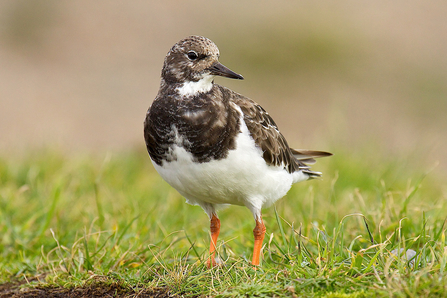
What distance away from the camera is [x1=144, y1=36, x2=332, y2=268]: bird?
13.6ft

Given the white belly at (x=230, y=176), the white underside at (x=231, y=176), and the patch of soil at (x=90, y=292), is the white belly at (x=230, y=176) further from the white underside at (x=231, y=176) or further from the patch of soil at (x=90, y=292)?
the patch of soil at (x=90, y=292)

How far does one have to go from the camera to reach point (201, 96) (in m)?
4.29

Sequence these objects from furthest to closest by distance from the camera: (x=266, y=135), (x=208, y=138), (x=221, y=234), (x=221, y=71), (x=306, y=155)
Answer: (x=221, y=234) < (x=306, y=155) < (x=266, y=135) < (x=221, y=71) < (x=208, y=138)

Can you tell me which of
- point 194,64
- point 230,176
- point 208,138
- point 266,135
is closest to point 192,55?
point 194,64

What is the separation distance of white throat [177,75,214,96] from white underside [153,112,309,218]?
0.43 meters

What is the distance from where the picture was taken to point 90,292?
163 inches

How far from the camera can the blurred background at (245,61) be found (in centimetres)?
1319

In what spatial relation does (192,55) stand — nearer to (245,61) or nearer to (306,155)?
(306,155)

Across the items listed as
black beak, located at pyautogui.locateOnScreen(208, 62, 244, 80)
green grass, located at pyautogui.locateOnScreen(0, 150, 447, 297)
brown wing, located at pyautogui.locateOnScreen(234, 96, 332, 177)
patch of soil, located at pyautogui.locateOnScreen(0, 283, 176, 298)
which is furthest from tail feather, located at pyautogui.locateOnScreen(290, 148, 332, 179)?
patch of soil, located at pyautogui.locateOnScreen(0, 283, 176, 298)

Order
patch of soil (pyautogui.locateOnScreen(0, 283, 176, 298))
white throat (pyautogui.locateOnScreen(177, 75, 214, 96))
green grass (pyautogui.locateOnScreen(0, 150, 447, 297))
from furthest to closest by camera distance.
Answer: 1. white throat (pyautogui.locateOnScreen(177, 75, 214, 96))
2. patch of soil (pyautogui.locateOnScreen(0, 283, 176, 298))
3. green grass (pyautogui.locateOnScreen(0, 150, 447, 297))

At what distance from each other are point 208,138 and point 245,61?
1225cm

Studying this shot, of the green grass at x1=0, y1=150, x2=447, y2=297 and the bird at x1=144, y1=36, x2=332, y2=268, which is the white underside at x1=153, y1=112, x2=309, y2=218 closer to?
the bird at x1=144, y1=36, x2=332, y2=268

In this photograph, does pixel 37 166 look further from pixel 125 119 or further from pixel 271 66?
pixel 271 66

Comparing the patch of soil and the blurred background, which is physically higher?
the blurred background
